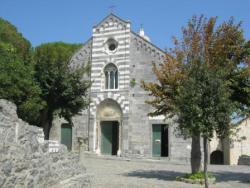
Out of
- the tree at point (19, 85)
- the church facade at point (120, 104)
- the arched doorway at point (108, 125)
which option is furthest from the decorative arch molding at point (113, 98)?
the tree at point (19, 85)

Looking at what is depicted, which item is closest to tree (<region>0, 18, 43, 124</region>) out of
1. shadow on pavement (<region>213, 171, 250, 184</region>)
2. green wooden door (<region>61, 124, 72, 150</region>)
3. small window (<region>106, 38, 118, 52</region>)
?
shadow on pavement (<region>213, 171, 250, 184</region>)

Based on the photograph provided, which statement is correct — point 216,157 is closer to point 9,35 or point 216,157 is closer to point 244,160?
point 244,160

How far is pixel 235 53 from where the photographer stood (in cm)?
1546

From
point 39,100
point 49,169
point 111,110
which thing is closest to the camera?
point 49,169

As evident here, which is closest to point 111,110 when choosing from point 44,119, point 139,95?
point 139,95

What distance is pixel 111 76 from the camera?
29734 mm

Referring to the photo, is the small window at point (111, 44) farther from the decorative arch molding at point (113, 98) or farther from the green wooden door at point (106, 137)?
the green wooden door at point (106, 137)

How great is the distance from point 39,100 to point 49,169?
1091 centimetres

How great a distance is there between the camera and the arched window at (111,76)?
29.5m

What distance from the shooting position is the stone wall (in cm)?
687

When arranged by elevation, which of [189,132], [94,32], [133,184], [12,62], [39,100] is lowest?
[133,184]

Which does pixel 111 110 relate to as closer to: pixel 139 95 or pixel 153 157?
pixel 139 95

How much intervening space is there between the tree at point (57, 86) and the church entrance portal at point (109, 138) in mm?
7575

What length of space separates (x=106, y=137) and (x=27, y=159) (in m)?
22.2
